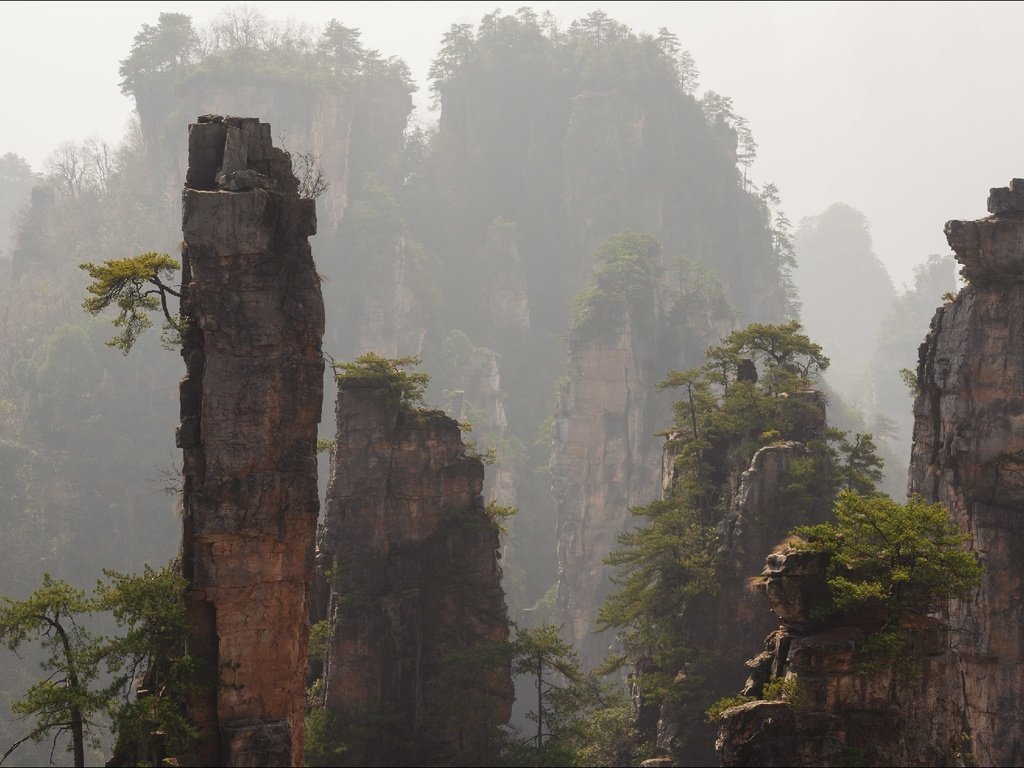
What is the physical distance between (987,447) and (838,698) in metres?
14.9

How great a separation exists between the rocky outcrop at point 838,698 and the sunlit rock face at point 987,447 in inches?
408

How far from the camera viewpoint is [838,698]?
75.7ft

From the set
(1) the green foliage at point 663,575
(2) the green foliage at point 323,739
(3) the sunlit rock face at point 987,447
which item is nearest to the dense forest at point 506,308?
(1) the green foliage at point 663,575

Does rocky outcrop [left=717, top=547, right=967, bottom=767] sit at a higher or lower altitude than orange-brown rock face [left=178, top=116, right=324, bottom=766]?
lower

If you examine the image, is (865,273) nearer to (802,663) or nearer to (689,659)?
(689,659)

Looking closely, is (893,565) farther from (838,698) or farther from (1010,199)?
(1010,199)

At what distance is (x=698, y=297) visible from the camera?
80250mm

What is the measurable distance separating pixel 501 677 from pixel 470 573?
3521 mm

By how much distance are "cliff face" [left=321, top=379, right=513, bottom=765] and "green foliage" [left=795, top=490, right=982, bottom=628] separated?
1379cm

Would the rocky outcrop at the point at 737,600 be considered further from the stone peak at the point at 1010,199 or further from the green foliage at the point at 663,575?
the stone peak at the point at 1010,199

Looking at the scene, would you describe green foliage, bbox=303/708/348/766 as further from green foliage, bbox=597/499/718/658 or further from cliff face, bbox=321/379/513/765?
green foliage, bbox=597/499/718/658

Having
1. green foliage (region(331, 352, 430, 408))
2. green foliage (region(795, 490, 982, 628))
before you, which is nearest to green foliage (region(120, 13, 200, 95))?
green foliage (region(331, 352, 430, 408))

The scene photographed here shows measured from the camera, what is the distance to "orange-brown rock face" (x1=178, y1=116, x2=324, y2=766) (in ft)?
78.1

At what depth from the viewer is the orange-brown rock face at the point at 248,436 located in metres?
23.8
